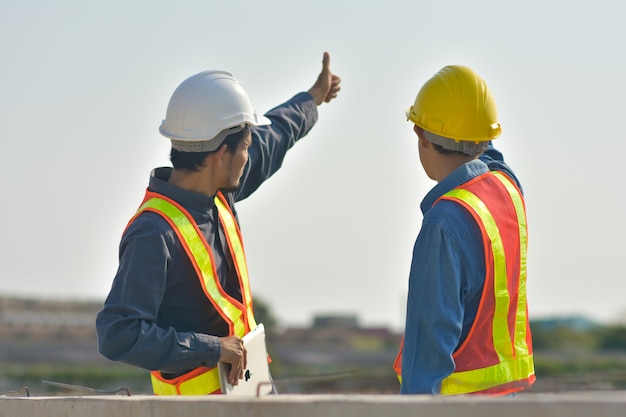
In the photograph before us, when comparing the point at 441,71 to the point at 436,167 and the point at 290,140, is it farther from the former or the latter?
the point at 290,140

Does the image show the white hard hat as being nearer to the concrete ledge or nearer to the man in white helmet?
the man in white helmet

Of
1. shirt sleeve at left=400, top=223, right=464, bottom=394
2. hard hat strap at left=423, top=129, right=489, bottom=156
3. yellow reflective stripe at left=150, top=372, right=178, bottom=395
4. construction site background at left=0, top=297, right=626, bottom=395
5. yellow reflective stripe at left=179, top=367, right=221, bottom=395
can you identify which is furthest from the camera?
construction site background at left=0, top=297, right=626, bottom=395

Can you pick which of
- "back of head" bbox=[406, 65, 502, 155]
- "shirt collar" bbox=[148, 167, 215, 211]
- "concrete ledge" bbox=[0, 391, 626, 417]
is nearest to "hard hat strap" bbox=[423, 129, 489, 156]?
"back of head" bbox=[406, 65, 502, 155]

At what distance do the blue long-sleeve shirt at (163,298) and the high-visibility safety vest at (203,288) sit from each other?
0.04 meters

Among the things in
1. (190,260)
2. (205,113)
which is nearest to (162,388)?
(190,260)

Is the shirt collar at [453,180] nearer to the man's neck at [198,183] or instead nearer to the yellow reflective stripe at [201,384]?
the man's neck at [198,183]

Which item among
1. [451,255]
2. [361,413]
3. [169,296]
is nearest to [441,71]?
[451,255]

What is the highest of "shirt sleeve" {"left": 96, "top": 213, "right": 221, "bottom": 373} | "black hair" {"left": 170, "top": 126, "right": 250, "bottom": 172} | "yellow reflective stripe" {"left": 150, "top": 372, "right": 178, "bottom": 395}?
"black hair" {"left": 170, "top": 126, "right": 250, "bottom": 172}

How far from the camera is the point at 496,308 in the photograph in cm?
543

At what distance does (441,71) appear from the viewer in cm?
600

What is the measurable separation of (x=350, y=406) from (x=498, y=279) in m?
1.22

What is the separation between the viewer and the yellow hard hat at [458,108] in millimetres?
5824

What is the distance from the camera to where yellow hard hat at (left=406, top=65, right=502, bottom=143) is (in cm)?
582

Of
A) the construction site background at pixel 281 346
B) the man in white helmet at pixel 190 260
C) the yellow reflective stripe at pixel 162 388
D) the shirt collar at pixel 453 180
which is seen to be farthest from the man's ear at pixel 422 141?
the construction site background at pixel 281 346
